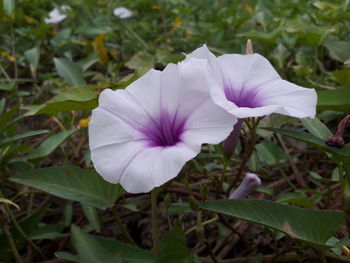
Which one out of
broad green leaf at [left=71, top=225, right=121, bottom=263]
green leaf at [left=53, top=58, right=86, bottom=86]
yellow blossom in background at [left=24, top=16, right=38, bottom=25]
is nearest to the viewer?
broad green leaf at [left=71, top=225, right=121, bottom=263]

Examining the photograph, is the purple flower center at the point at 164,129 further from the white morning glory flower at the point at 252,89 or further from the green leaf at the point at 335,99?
the green leaf at the point at 335,99

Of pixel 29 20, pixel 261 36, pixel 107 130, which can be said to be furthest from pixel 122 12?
pixel 107 130

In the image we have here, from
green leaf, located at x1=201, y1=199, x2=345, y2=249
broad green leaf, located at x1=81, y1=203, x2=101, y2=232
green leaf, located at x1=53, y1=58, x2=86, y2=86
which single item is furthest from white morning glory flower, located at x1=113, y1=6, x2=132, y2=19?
green leaf, located at x1=201, y1=199, x2=345, y2=249

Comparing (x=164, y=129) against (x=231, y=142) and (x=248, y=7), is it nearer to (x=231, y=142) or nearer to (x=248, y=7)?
(x=231, y=142)

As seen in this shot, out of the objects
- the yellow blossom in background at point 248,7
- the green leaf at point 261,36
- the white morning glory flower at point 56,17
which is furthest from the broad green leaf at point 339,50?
the white morning glory flower at point 56,17

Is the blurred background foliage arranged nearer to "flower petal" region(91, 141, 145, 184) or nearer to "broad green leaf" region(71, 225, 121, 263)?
"broad green leaf" region(71, 225, 121, 263)

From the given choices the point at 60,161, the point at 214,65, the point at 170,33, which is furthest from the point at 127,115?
the point at 170,33
